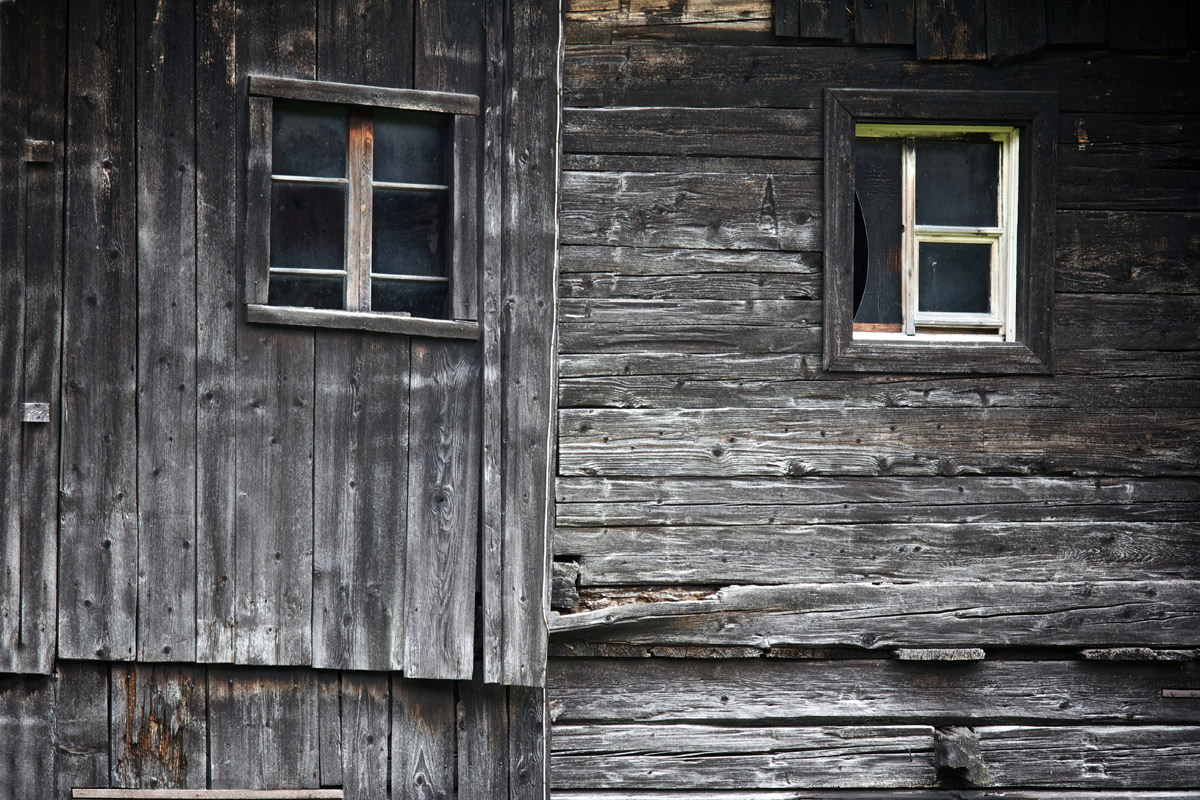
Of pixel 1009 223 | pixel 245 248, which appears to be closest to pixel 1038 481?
pixel 1009 223

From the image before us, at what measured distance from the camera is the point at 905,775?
420 cm

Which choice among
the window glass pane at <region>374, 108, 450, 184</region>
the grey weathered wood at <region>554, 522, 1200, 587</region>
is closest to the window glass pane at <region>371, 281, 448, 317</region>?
the window glass pane at <region>374, 108, 450, 184</region>

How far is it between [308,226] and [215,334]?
58 centimetres

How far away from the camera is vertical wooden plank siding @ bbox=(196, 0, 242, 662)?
3.88 meters

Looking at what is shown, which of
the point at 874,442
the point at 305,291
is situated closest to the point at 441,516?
the point at 305,291

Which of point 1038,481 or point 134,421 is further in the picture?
point 1038,481

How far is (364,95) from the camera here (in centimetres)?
394

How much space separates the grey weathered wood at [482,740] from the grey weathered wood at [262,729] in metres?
0.59

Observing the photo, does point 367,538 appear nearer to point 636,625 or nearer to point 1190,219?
point 636,625

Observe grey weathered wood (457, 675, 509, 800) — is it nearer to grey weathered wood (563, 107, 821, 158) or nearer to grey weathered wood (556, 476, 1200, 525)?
grey weathered wood (556, 476, 1200, 525)

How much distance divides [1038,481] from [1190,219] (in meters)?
1.36

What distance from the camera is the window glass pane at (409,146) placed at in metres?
4.04

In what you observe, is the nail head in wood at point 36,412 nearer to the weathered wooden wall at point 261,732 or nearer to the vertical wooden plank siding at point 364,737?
the weathered wooden wall at point 261,732

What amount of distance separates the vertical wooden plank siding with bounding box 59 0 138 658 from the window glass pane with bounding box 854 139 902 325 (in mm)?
3075
